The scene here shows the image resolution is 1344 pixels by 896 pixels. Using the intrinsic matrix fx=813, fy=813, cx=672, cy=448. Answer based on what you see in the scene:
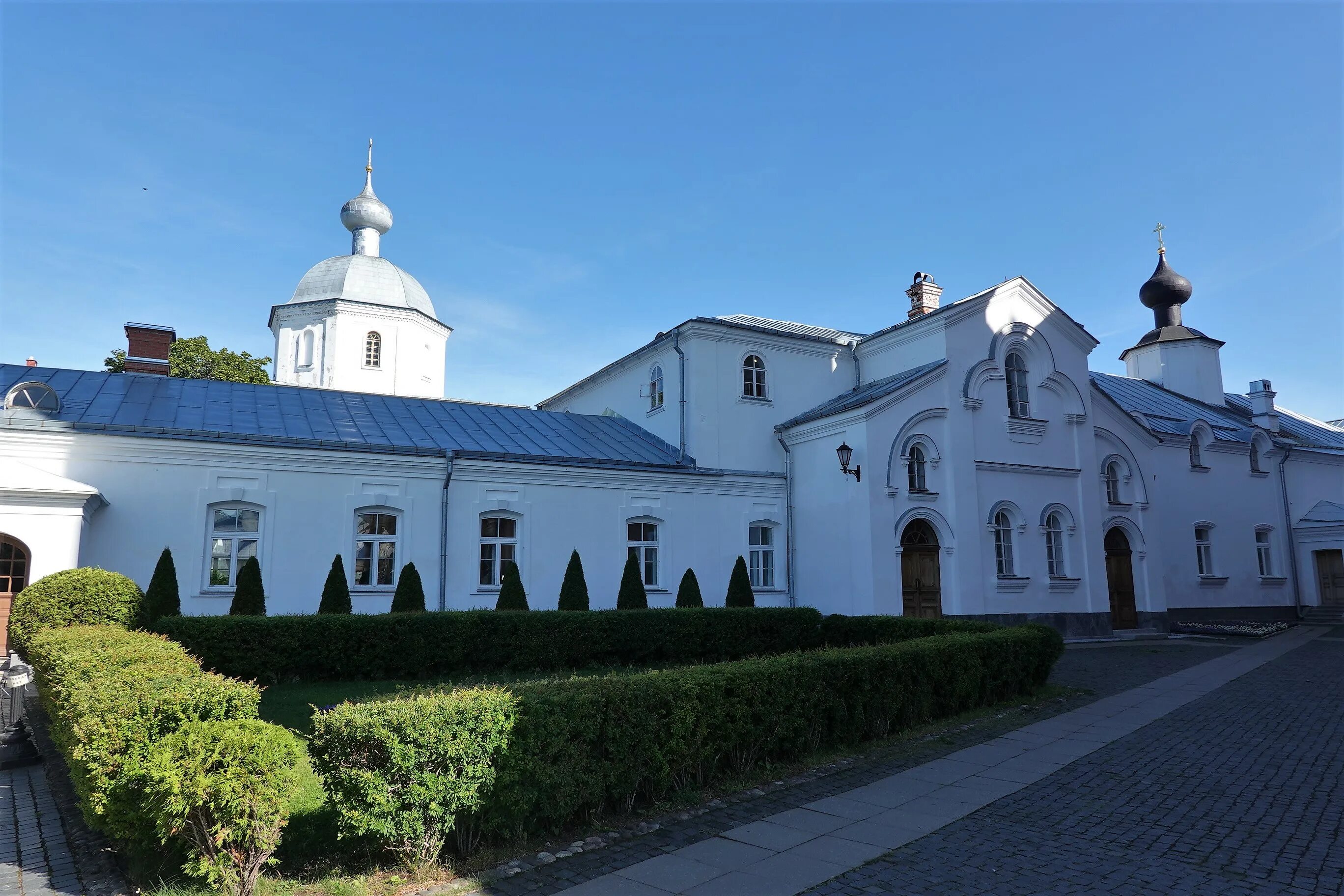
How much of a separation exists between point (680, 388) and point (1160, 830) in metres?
16.9

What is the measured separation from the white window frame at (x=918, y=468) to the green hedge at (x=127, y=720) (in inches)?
679

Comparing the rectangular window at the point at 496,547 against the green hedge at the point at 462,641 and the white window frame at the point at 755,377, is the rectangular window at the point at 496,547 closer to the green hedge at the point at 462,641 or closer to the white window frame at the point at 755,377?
the green hedge at the point at 462,641

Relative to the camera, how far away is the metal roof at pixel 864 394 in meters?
20.2

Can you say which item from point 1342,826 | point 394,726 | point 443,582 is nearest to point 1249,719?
point 1342,826

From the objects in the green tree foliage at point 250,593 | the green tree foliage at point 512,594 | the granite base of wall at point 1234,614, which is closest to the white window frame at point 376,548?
the green tree foliage at point 250,593

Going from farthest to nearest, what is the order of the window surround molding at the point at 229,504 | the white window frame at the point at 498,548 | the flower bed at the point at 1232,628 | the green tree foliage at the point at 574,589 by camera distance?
the flower bed at the point at 1232,628
the white window frame at the point at 498,548
the green tree foliage at the point at 574,589
the window surround molding at the point at 229,504

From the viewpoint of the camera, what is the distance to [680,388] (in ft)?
73.0

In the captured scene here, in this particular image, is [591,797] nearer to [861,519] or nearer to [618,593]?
[618,593]

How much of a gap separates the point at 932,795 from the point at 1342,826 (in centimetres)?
312

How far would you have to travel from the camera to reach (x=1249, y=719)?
10883 millimetres

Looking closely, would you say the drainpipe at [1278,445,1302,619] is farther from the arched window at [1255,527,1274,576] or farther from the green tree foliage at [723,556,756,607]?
the green tree foliage at [723,556,756,607]

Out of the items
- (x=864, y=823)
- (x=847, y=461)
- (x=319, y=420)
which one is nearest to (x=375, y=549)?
(x=319, y=420)

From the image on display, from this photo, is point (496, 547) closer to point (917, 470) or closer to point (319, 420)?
point (319, 420)

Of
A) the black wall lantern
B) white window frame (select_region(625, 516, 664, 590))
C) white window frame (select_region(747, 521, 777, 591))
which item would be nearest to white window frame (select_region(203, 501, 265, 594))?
white window frame (select_region(625, 516, 664, 590))
